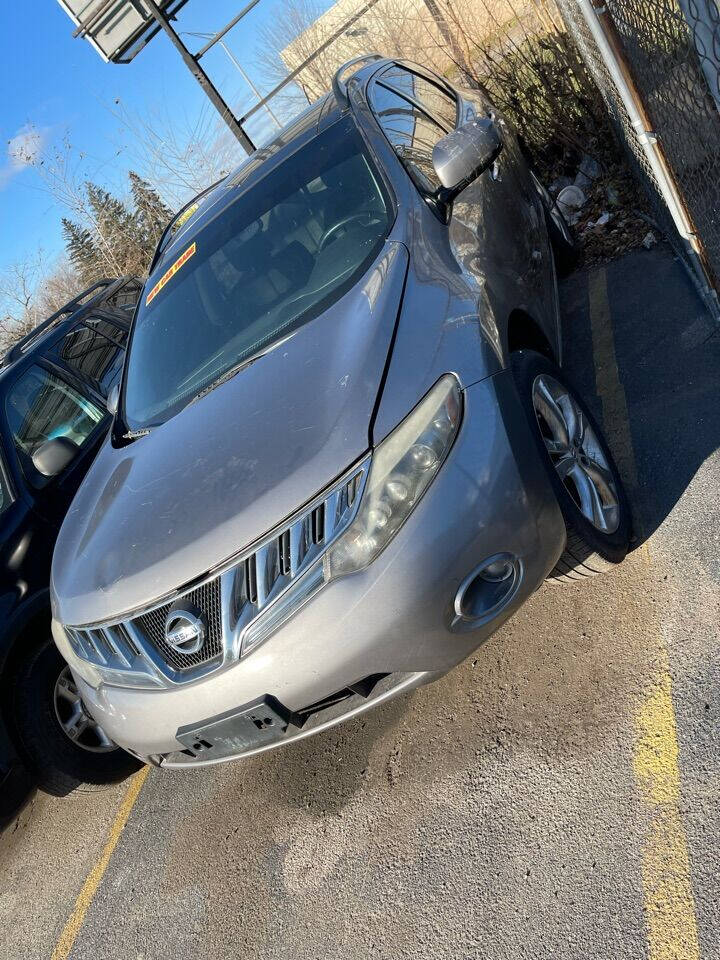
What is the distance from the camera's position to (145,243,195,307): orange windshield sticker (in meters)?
4.38

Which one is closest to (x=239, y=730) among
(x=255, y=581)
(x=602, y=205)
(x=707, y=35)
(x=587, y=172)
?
(x=255, y=581)

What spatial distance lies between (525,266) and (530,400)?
1230mm

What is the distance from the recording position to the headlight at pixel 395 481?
97.9 inches

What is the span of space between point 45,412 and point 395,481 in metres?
3.37

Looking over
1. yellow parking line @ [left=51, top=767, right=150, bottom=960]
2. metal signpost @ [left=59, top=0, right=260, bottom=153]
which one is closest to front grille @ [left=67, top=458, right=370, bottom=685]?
yellow parking line @ [left=51, top=767, right=150, bottom=960]

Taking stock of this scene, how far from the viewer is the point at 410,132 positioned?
4.27m

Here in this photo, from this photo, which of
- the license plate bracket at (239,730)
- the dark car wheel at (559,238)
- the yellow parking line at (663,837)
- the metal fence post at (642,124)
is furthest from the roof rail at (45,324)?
the yellow parking line at (663,837)

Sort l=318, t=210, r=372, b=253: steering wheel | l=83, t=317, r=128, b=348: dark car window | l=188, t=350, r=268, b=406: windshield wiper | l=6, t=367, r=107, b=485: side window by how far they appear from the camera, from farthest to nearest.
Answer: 1. l=83, t=317, r=128, b=348: dark car window
2. l=6, t=367, r=107, b=485: side window
3. l=318, t=210, r=372, b=253: steering wheel
4. l=188, t=350, r=268, b=406: windshield wiper

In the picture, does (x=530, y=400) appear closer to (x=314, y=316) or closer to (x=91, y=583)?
(x=314, y=316)

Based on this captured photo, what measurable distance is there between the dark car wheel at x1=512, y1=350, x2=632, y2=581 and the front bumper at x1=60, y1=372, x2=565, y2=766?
14 centimetres

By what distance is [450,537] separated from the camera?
2500 mm

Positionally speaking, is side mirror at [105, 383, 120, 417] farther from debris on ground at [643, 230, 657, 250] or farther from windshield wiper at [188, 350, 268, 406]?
debris on ground at [643, 230, 657, 250]

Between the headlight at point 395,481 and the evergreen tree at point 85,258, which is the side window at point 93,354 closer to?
the headlight at point 395,481

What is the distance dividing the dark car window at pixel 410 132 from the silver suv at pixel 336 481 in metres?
0.05
